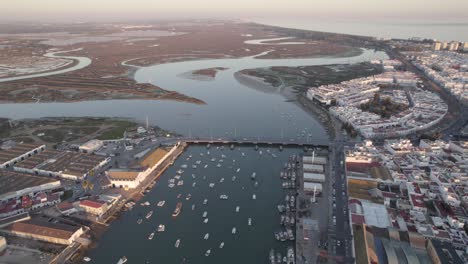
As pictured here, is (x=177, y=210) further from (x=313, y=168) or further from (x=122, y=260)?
(x=313, y=168)

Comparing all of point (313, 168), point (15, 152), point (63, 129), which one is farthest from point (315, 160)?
point (63, 129)

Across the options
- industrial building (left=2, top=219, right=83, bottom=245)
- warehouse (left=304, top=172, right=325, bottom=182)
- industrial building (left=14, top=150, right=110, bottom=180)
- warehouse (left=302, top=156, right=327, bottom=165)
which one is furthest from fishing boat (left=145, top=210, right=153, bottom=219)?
warehouse (left=302, top=156, right=327, bottom=165)

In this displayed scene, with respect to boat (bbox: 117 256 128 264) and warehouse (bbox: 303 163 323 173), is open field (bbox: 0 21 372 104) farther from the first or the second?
boat (bbox: 117 256 128 264)

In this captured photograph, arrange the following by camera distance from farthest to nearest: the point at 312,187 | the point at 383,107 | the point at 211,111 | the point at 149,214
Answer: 1. the point at 211,111
2. the point at 383,107
3. the point at 312,187
4. the point at 149,214

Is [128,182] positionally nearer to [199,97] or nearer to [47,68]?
[199,97]

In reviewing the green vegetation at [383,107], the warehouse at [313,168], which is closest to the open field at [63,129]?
the warehouse at [313,168]

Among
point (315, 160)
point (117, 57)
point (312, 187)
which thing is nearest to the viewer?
point (312, 187)

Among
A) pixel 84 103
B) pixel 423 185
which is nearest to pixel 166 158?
pixel 423 185
